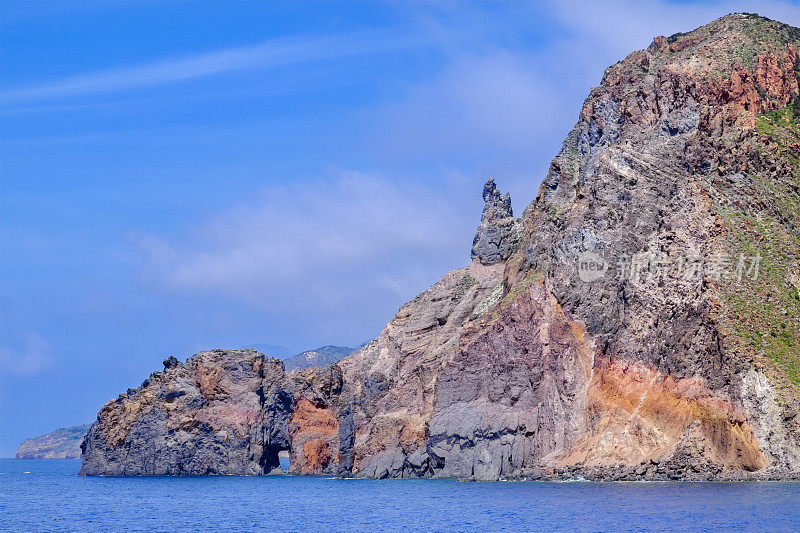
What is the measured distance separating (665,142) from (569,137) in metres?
28.4

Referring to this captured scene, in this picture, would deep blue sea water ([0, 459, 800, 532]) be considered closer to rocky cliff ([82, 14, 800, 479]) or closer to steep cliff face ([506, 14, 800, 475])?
rocky cliff ([82, 14, 800, 479])

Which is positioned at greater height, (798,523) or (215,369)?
(215,369)

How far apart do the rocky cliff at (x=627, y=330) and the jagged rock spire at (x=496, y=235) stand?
39.0ft

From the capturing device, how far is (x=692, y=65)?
145000 millimetres

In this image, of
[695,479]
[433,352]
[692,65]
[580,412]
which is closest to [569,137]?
[692,65]

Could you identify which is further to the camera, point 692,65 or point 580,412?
point 692,65

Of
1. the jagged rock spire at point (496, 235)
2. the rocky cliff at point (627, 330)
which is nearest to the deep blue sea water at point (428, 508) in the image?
the rocky cliff at point (627, 330)

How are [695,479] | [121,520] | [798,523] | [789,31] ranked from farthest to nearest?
[789,31] → [695,479] → [121,520] → [798,523]

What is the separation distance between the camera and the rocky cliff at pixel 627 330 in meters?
120

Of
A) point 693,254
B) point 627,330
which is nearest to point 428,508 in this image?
point 627,330

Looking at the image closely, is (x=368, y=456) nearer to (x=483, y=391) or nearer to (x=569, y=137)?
(x=483, y=391)

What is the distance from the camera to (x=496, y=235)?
193m

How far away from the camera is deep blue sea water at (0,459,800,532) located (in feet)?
278

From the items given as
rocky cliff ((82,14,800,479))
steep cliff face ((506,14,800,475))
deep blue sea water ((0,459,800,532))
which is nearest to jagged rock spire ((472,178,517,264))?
rocky cliff ((82,14,800,479))
